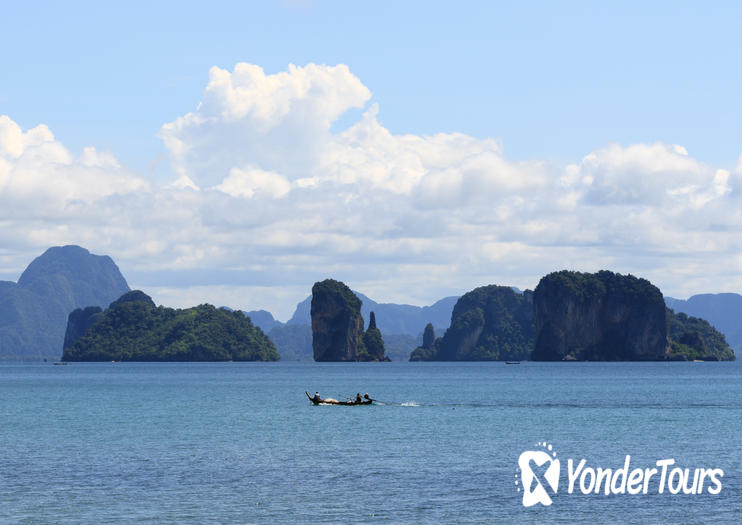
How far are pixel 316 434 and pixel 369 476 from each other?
1174 inches

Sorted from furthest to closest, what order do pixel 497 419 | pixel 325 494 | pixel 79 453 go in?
1. pixel 497 419
2. pixel 79 453
3. pixel 325 494

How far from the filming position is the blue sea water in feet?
168

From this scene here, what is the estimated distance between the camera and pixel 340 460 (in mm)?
71812

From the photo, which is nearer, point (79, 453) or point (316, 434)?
point (79, 453)

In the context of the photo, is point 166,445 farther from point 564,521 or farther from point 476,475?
point 564,521

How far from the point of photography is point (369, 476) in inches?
2477

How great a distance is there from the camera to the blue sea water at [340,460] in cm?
5122

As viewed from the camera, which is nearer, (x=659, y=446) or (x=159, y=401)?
(x=659, y=446)

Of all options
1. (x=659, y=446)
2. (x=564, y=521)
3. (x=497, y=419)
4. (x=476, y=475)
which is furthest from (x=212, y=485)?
(x=497, y=419)

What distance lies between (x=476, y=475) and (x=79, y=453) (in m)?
31.0

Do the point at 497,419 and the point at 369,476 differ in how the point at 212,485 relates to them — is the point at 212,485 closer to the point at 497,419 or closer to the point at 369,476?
the point at 369,476

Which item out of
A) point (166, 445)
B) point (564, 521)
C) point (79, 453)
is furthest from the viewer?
point (166, 445)

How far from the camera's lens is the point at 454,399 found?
160 meters

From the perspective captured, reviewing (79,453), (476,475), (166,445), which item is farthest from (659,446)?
(79,453)
